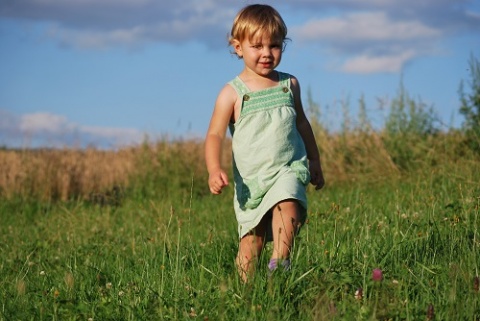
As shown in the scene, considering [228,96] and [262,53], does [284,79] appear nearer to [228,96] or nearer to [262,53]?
[262,53]

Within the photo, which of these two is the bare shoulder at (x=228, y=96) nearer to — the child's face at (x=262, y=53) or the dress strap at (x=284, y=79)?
the child's face at (x=262, y=53)

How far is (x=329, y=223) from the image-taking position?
6.58 meters

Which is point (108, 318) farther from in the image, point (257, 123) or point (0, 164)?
point (0, 164)

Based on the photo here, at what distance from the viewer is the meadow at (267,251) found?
4.01 m

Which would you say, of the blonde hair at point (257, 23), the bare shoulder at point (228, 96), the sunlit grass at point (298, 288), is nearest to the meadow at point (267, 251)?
the sunlit grass at point (298, 288)

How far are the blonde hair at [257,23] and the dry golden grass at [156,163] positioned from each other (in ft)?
21.7

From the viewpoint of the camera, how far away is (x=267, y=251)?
17.7ft

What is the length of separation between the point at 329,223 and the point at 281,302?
270 centimetres

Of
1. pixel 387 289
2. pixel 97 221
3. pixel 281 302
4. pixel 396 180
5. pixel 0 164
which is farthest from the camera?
pixel 0 164

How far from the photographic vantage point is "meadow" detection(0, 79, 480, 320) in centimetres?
401

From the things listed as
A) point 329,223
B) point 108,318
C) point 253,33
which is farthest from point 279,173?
point 329,223

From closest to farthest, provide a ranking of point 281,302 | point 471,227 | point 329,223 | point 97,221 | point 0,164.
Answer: point 281,302, point 471,227, point 329,223, point 97,221, point 0,164

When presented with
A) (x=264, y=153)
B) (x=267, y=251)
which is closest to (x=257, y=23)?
(x=264, y=153)

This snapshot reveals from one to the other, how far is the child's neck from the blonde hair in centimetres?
23
